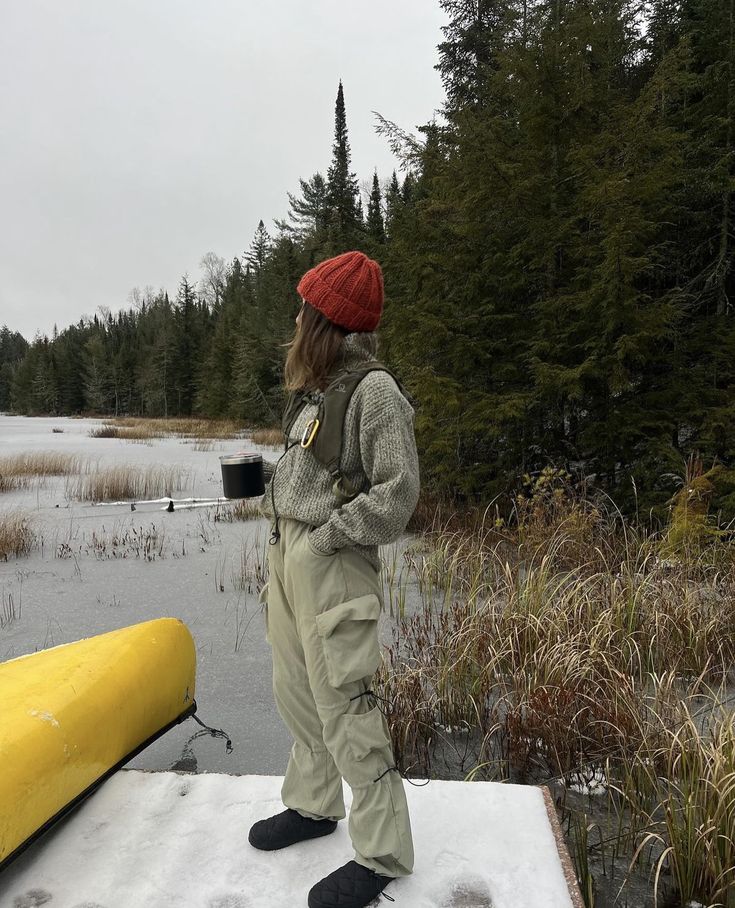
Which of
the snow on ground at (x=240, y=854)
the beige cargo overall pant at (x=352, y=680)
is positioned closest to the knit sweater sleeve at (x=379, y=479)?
the beige cargo overall pant at (x=352, y=680)

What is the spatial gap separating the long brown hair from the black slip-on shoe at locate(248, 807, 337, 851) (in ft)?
4.50

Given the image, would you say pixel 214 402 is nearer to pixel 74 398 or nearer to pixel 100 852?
pixel 74 398

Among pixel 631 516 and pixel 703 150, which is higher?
pixel 703 150

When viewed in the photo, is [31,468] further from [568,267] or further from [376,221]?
[376,221]

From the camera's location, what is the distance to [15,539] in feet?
19.7

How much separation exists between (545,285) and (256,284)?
32.5 meters

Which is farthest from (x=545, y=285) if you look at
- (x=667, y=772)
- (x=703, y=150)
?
(x=667, y=772)

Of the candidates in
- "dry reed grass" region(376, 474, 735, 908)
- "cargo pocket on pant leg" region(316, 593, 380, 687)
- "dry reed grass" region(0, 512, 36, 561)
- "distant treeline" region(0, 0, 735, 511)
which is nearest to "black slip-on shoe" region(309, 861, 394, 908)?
"cargo pocket on pant leg" region(316, 593, 380, 687)

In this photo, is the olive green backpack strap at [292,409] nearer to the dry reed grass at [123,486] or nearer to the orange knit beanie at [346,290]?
the orange knit beanie at [346,290]

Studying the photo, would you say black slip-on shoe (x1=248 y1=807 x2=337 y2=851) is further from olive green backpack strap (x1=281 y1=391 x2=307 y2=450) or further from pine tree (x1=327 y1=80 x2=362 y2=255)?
pine tree (x1=327 y1=80 x2=362 y2=255)

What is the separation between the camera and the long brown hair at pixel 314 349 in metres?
1.56

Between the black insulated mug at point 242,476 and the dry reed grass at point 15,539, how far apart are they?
5236 mm

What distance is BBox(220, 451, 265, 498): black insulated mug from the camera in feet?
6.11

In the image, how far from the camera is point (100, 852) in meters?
1.82
